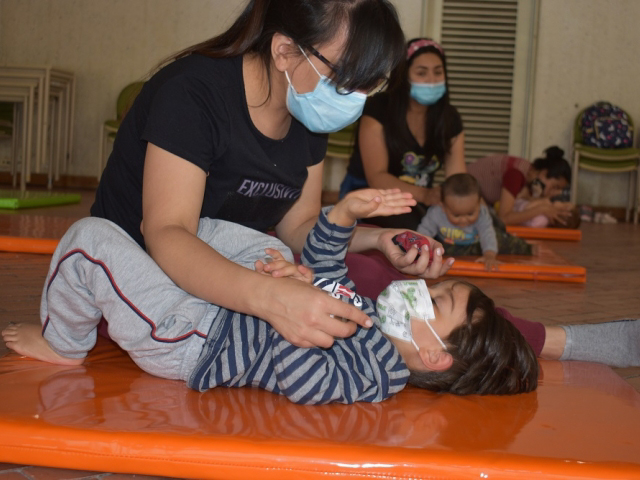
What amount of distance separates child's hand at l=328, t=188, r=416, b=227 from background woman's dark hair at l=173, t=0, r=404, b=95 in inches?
10.4

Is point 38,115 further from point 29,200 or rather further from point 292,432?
point 292,432

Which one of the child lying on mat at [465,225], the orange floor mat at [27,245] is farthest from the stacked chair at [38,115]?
the child lying on mat at [465,225]

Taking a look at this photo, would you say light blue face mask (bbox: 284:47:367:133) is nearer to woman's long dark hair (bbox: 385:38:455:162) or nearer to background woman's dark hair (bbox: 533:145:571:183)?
woman's long dark hair (bbox: 385:38:455:162)

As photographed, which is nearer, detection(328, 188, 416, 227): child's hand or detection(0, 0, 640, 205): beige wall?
detection(328, 188, 416, 227): child's hand

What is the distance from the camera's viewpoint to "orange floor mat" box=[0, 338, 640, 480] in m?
1.44

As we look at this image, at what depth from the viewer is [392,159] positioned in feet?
15.5

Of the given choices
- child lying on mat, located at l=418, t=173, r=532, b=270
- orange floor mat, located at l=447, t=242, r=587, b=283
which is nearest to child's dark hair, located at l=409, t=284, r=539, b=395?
orange floor mat, located at l=447, t=242, r=587, b=283

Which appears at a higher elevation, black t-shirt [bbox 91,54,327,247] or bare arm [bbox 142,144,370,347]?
black t-shirt [bbox 91,54,327,247]

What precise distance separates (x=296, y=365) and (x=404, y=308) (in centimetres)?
38

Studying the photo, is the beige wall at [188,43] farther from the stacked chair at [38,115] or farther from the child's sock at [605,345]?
the child's sock at [605,345]

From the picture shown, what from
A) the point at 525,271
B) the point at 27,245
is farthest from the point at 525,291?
the point at 27,245

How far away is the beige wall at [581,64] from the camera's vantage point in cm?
922

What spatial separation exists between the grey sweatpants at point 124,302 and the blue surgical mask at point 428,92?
2.96 metres

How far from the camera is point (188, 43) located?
30.9 feet
